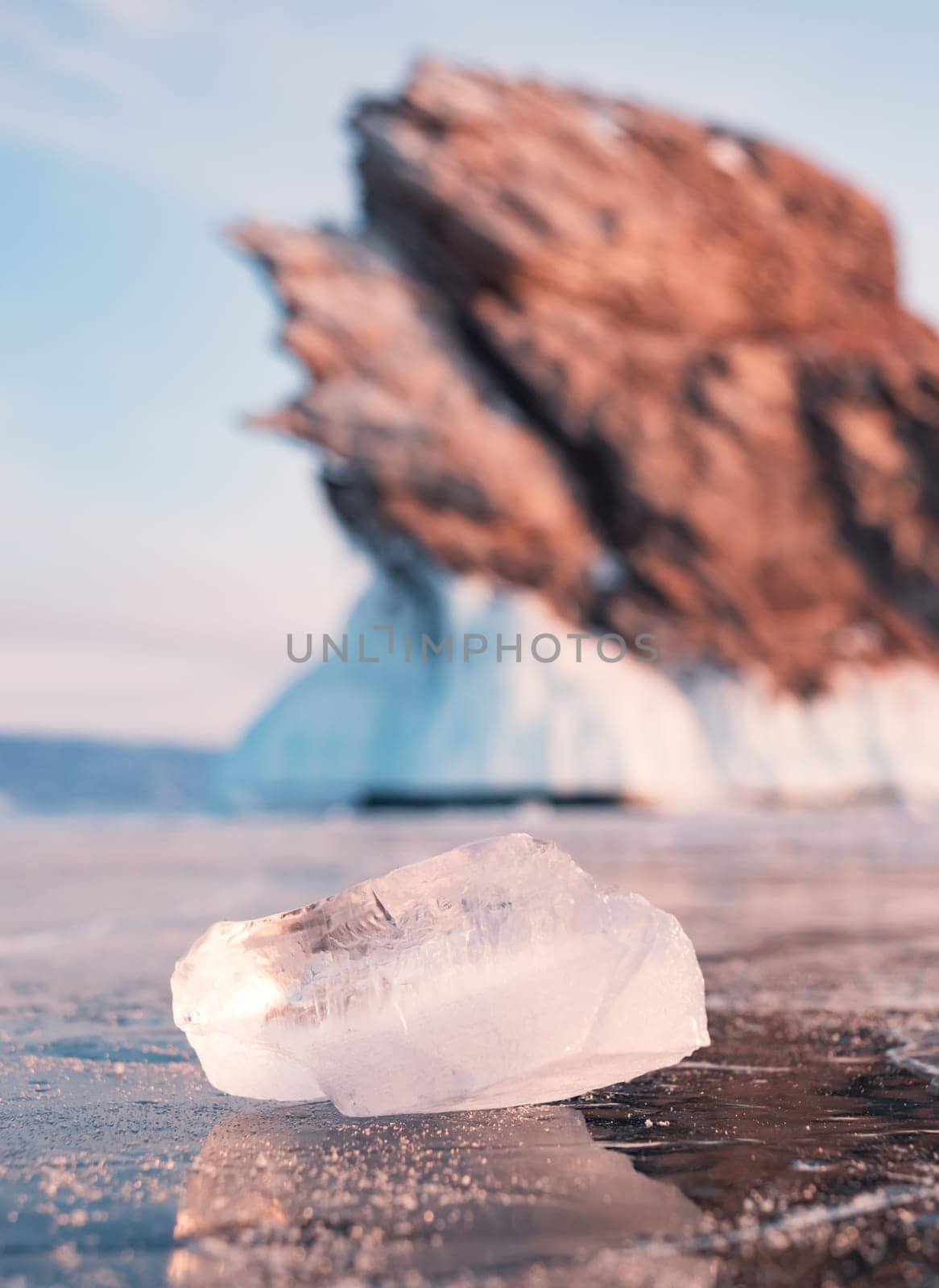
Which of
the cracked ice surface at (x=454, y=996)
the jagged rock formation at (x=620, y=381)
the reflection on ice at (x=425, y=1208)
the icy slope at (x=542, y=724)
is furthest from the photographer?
the jagged rock formation at (x=620, y=381)

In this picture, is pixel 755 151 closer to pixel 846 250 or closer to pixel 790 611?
pixel 846 250

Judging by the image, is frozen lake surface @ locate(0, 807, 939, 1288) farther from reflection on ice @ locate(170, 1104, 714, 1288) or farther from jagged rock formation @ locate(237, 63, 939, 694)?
jagged rock formation @ locate(237, 63, 939, 694)

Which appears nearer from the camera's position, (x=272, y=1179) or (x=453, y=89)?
(x=272, y=1179)

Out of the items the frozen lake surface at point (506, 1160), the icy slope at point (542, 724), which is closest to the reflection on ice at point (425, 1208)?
the frozen lake surface at point (506, 1160)

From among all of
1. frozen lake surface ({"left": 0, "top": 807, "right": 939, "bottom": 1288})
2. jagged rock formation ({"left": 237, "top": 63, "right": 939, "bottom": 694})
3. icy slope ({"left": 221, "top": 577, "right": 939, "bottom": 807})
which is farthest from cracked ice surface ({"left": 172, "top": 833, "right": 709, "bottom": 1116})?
jagged rock formation ({"left": 237, "top": 63, "right": 939, "bottom": 694})

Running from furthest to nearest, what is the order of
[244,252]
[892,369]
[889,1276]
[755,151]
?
[755,151]
[892,369]
[244,252]
[889,1276]

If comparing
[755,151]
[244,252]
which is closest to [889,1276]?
[244,252]

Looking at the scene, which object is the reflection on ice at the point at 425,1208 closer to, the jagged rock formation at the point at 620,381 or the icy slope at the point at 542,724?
the icy slope at the point at 542,724
